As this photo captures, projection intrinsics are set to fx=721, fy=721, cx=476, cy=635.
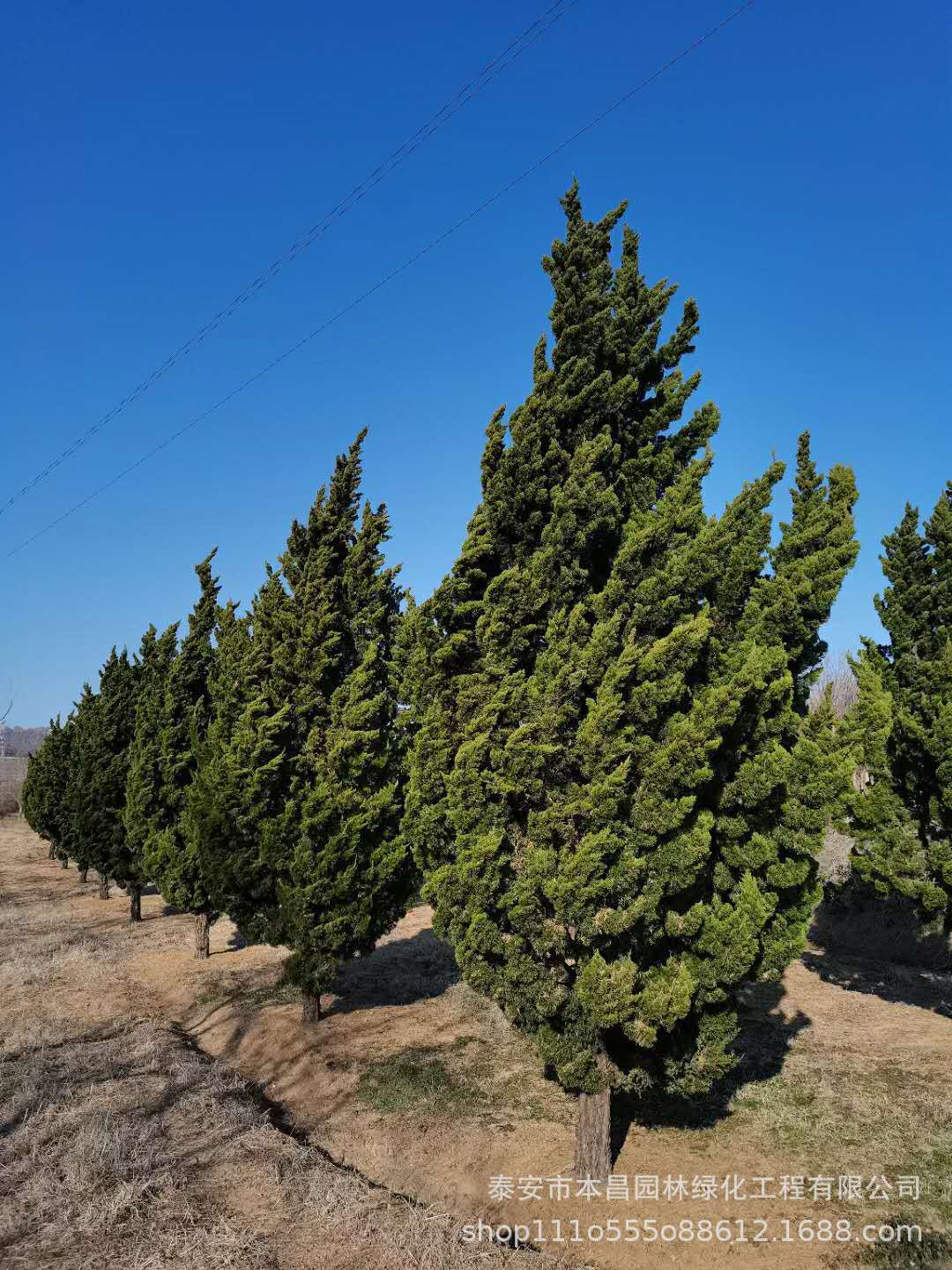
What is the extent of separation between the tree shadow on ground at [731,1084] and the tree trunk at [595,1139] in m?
0.68

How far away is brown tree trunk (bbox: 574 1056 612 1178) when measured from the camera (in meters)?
7.70

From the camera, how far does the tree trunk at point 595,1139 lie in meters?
7.70

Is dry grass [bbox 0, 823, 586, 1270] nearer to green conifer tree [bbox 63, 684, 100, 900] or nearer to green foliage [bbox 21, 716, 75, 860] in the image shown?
green conifer tree [bbox 63, 684, 100, 900]

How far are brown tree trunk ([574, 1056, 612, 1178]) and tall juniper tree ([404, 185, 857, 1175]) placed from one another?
0.02 meters

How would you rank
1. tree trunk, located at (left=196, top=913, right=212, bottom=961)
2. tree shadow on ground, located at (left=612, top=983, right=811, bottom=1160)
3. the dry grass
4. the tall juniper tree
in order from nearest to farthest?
the dry grass
the tall juniper tree
tree shadow on ground, located at (left=612, top=983, right=811, bottom=1160)
tree trunk, located at (left=196, top=913, right=212, bottom=961)

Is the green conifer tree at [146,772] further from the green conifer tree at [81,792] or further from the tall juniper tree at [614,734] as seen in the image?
the tall juniper tree at [614,734]

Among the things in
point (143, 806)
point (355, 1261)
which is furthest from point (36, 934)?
point (355, 1261)

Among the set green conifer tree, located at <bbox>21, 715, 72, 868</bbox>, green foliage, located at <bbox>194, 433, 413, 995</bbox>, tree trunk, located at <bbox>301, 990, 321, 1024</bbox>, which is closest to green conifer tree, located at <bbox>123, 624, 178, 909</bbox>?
green foliage, located at <bbox>194, 433, 413, 995</bbox>

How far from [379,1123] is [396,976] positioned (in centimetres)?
680

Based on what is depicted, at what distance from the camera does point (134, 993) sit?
15.0 metres

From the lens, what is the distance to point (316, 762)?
1238 cm

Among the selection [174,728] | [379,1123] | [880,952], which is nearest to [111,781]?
[174,728]

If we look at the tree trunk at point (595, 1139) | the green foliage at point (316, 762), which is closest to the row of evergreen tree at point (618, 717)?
the tree trunk at point (595, 1139)

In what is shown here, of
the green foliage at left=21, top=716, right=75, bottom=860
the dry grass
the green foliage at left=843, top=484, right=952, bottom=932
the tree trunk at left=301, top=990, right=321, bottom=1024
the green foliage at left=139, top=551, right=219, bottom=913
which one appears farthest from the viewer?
the green foliage at left=21, top=716, right=75, bottom=860
